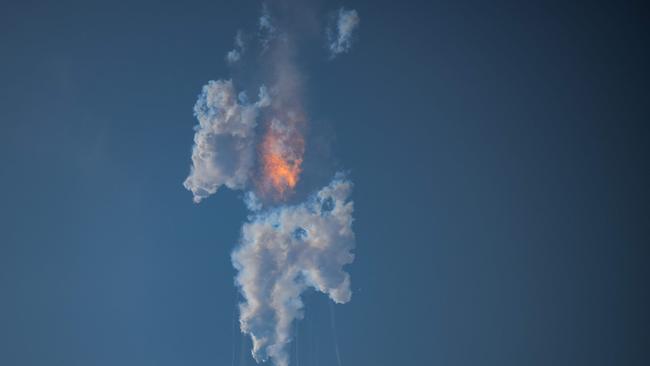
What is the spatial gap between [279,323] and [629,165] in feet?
189

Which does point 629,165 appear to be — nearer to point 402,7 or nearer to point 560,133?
point 560,133

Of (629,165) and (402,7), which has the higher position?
(402,7)

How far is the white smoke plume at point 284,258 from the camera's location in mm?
25094

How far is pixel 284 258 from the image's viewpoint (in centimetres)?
2542

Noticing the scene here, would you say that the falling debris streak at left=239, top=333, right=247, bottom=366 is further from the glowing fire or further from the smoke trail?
the glowing fire

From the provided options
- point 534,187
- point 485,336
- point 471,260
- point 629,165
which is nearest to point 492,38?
point 534,187

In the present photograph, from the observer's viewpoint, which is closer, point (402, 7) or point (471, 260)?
point (402, 7)

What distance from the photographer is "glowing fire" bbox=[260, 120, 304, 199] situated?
23.6 metres

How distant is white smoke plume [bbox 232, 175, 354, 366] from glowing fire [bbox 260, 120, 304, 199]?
5.86ft

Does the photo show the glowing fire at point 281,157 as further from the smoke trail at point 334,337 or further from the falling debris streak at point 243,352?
the falling debris streak at point 243,352

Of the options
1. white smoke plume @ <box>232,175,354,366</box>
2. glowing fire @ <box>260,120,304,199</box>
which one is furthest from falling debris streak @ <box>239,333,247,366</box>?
glowing fire @ <box>260,120,304,199</box>

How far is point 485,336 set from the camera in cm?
4075

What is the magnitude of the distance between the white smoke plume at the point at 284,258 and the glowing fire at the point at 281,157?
1.78 metres

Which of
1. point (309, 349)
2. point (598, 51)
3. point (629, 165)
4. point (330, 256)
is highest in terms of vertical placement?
point (598, 51)
